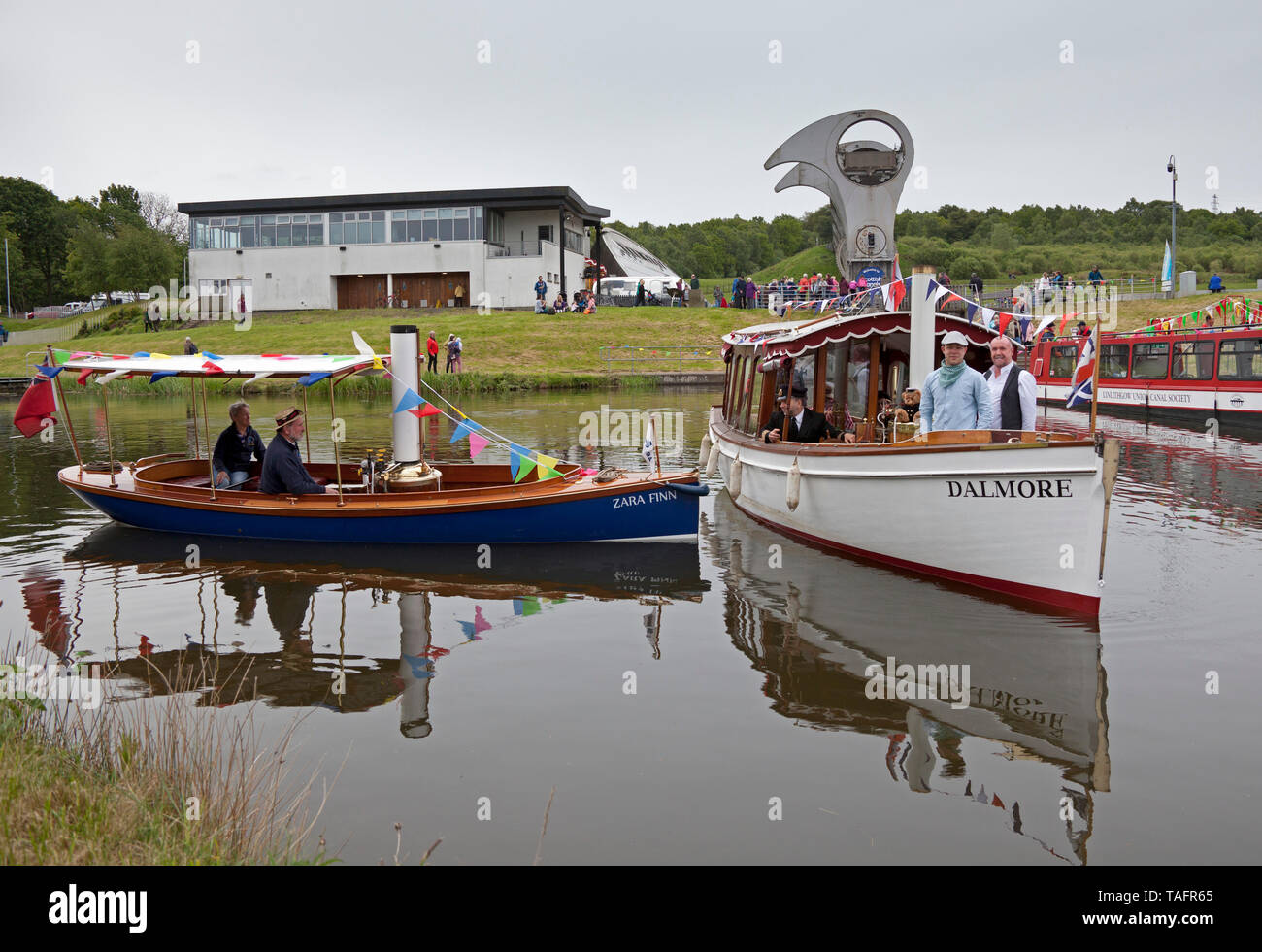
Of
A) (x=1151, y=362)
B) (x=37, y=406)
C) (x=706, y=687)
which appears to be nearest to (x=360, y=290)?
(x=1151, y=362)

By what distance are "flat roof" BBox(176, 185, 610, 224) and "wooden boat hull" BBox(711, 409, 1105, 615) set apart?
4722cm

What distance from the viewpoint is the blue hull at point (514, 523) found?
12.6m

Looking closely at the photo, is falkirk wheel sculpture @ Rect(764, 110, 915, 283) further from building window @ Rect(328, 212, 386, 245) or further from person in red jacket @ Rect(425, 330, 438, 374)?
building window @ Rect(328, 212, 386, 245)

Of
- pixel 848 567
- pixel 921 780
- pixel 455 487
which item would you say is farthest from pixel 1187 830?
pixel 455 487

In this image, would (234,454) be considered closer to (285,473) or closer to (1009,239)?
(285,473)

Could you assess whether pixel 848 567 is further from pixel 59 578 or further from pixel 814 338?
pixel 59 578

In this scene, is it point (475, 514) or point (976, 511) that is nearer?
point (976, 511)

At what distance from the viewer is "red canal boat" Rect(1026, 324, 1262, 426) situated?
26.0m

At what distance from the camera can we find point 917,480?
10656 millimetres

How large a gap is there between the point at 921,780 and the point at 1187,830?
1464 mm

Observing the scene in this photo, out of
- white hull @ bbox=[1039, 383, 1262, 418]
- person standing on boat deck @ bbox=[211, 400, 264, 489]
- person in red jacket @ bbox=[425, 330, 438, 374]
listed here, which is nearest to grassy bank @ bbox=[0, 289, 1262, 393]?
person in red jacket @ bbox=[425, 330, 438, 374]

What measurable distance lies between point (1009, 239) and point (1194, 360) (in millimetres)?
62102

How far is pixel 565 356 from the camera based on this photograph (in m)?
45.2

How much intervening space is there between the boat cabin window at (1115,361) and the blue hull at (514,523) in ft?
79.0
